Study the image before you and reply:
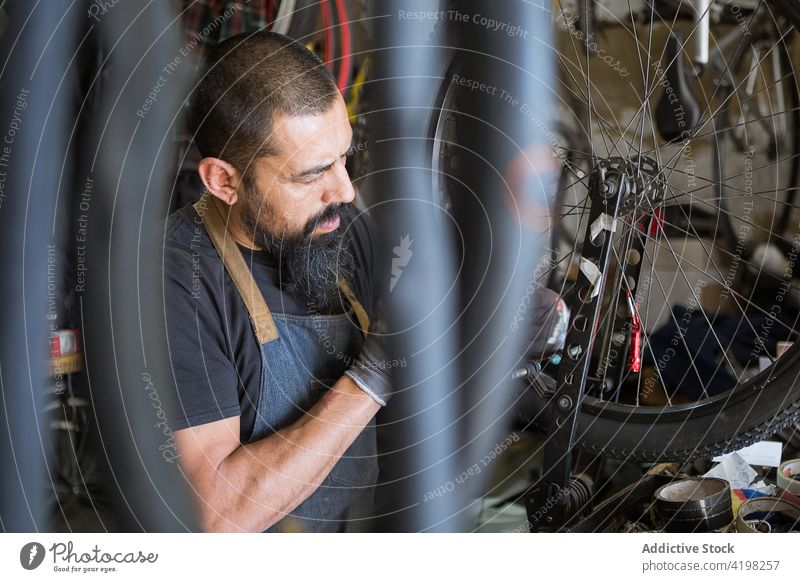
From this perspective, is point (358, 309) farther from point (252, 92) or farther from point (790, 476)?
point (790, 476)

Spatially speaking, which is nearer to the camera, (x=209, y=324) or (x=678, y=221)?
(x=209, y=324)

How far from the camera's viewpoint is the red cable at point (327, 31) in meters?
0.74

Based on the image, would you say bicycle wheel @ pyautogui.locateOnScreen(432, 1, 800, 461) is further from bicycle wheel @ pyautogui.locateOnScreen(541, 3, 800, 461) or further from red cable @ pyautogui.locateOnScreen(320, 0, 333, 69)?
red cable @ pyautogui.locateOnScreen(320, 0, 333, 69)

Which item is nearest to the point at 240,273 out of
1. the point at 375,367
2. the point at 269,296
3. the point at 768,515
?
the point at 269,296

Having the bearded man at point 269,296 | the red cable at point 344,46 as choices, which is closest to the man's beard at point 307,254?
the bearded man at point 269,296

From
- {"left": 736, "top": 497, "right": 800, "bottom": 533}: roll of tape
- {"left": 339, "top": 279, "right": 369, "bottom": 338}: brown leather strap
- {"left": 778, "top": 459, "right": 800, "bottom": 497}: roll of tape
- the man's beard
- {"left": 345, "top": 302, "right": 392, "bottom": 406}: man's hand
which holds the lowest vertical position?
{"left": 736, "top": 497, "right": 800, "bottom": 533}: roll of tape

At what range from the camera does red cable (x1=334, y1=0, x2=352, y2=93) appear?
0.74 meters

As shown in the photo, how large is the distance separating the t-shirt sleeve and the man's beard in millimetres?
73

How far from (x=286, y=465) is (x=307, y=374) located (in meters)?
0.10

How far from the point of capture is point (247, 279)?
0.73 meters

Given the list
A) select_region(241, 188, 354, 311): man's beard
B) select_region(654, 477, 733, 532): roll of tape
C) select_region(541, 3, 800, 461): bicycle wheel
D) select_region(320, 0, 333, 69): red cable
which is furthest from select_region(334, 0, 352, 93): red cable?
select_region(654, 477, 733, 532): roll of tape

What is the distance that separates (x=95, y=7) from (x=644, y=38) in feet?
1.93

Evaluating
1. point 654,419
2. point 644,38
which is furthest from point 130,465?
point 644,38

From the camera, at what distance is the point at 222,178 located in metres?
0.73
